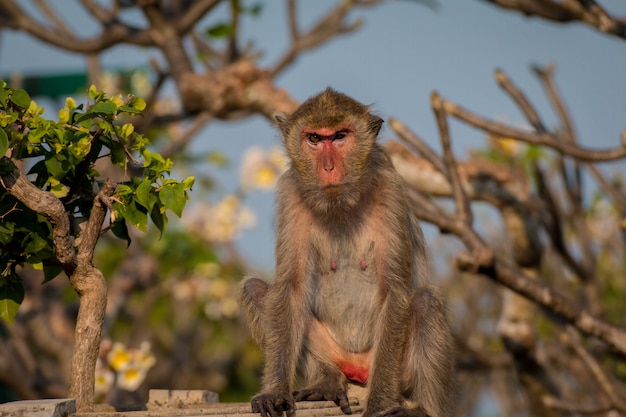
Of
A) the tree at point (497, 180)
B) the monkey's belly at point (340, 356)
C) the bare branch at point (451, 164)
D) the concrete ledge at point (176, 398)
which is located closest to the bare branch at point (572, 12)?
the tree at point (497, 180)

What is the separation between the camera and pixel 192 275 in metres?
10.9

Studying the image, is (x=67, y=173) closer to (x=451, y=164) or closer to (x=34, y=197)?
(x=34, y=197)

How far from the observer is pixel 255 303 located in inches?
228

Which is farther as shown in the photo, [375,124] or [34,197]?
[375,124]

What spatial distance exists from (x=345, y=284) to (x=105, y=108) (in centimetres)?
232

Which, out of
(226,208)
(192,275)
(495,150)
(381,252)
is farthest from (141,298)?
(381,252)

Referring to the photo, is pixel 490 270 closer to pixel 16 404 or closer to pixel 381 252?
pixel 381 252

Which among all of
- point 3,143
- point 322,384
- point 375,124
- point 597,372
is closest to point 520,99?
point 375,124

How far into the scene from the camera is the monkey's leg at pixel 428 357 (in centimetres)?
527

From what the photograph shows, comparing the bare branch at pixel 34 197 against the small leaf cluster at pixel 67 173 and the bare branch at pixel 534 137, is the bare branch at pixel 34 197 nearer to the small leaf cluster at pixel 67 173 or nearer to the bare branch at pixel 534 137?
the small leaf cluster at pixel 67 173

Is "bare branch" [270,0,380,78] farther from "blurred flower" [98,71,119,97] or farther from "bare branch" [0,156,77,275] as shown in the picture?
"bare branch" [0,156,77,275]

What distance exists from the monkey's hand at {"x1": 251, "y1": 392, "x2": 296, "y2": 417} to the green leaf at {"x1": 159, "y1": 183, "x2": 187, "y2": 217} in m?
1.16

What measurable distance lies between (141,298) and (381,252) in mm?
5885

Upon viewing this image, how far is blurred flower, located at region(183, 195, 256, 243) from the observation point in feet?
36.4
